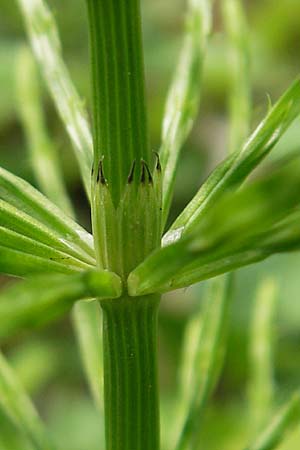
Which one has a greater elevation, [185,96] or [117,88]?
[117,88]

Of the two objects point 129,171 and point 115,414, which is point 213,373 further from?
point 129,171

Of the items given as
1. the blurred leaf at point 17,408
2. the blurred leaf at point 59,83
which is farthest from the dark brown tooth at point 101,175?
the blurred leaf at point 17,408

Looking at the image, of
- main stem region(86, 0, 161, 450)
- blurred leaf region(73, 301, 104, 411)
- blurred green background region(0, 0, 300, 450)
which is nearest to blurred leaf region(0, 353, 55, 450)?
blurred leaf region(73, 301, 104, 411)

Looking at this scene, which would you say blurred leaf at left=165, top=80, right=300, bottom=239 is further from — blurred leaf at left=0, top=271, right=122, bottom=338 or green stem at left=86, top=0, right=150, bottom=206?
blurred leaf at left=0, top=271, right=122, bottom=338

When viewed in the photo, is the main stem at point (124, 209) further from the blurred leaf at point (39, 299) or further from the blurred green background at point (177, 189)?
the blurred green background at point (177, 189)

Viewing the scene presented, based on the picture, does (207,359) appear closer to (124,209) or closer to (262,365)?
(262,365)

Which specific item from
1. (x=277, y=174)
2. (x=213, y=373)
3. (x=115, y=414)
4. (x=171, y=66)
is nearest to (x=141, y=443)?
(x=115, y=414)

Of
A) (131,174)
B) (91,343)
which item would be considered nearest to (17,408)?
(91,343)
